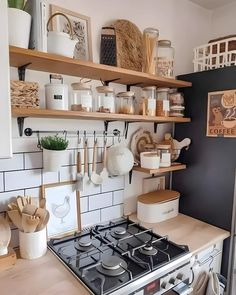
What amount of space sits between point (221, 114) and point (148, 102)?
46 centimetres

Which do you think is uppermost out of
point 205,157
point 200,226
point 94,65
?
point 94,65

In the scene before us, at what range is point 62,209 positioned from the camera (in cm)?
135

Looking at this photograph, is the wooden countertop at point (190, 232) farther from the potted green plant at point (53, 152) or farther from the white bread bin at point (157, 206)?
the potted green plant at point (53, 152)

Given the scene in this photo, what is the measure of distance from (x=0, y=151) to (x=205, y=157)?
1.24 m

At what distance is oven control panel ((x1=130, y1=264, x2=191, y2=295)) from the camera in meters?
1.05

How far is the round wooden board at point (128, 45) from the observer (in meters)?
1.44

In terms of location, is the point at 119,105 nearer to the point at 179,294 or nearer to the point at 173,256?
the point at 173,256

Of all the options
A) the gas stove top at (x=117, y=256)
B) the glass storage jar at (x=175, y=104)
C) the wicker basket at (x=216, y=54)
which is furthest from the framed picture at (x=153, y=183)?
the wicker basket at (x=216, y=54)

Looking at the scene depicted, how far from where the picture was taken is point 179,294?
1.14 metres

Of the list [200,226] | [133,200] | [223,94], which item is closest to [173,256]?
[200,226]

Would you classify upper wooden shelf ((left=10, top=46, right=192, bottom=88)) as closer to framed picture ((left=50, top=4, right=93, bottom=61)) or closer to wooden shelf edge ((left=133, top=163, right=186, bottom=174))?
framed picture ((left=50, top=4, right=93, bottom=61))

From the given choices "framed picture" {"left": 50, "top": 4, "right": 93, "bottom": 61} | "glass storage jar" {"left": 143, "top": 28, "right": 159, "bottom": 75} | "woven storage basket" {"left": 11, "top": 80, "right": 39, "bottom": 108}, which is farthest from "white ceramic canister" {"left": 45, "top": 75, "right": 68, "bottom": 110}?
"glass storage jar" {"left": 143, "top": 28, "right": 159, "bottom": 75}

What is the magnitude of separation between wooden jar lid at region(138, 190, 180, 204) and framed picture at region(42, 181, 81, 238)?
44 cm

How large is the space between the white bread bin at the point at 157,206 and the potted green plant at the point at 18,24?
3.71 feet
